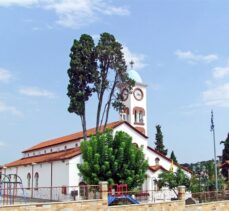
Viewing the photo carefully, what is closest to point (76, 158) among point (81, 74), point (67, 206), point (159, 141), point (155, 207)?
point (81, 74)

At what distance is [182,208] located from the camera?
73.2ft

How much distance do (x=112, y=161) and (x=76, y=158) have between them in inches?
347

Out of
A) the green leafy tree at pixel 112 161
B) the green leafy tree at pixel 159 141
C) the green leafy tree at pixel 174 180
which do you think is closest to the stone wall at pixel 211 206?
the green leafy tree at pixel 112 161

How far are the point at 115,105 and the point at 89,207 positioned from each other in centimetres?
2230

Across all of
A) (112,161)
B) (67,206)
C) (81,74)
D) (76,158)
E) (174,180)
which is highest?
(81,74)

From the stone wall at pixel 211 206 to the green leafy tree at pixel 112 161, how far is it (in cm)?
774

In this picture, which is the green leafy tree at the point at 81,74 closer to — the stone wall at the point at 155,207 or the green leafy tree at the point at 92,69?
the green leafy tree at the point at 92,69

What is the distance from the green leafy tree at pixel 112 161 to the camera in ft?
100

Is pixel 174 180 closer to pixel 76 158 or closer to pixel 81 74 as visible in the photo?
pixel 76 158

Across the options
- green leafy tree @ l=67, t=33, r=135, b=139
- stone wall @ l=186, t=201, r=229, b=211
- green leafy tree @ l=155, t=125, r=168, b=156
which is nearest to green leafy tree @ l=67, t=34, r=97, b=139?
green leafy tree @ l=67, t=33, r=135, b=139

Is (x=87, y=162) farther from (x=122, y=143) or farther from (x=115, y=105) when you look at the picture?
(x=115, y=105)

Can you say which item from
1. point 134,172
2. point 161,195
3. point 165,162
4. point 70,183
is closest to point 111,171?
point 134,172

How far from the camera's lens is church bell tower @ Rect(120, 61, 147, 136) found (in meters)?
49.0

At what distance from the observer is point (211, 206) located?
24250 millimetres
